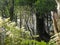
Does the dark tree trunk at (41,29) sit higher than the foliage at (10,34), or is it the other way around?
the foliage at (10,34)

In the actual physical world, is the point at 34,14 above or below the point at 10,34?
above

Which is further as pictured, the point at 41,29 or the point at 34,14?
the point at 41,29

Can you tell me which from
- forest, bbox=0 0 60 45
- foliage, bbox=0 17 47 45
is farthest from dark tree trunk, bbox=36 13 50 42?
foliage, bbox=0 17 47 45

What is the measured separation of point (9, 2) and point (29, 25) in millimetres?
1843

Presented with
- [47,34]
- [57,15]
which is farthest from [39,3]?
[57,15]

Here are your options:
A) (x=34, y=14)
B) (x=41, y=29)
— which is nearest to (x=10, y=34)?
(x=34, y=14)

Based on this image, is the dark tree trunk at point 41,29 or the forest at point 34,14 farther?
the dark tree trunk at point 41,29

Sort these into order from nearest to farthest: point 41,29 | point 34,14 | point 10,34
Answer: point 10,34, point 34,14, point 41,29

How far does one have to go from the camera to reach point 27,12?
1424cm

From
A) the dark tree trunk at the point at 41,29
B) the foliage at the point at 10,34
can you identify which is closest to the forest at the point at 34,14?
the dark tree trunk at the point at 41,29

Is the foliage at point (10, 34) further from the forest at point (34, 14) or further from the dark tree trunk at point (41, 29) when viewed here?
the dark tree trunk at point (41, 29)

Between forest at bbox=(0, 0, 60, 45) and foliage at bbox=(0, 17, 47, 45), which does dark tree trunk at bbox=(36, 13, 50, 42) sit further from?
foliage at bbox=(0, 17, 47, 45)

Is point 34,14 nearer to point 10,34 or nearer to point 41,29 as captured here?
point 41,29

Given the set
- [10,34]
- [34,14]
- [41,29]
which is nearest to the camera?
[10,34]
